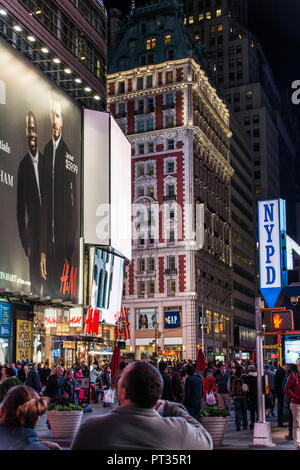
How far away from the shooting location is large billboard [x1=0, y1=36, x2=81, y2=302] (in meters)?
35.3

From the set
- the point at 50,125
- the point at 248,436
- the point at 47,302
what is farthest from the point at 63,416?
the point at 50,125

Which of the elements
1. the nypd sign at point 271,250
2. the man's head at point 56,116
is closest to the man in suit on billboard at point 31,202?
the man's head at point 56,116

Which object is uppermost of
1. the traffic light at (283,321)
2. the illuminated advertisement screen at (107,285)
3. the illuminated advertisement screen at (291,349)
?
the illuminated advertisement screen at (107,285)

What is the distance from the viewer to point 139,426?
4.43m

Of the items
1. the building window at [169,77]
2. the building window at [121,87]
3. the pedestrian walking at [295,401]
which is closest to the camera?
the pedestrian walking at [295,401]

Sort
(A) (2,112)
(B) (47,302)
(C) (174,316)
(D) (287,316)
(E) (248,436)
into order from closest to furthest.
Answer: (D) (287,316) → (E) (248,436) → (A) (2,112) → (B) (47,302) → (C) (174,316)

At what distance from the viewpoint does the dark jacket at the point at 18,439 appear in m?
4.79

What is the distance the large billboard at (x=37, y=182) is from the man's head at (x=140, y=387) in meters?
30.1

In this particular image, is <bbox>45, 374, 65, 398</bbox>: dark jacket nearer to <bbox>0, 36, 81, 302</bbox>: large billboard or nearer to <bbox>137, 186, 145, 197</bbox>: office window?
<bbox>0, 36, 81, 302</bbox>: large billboard

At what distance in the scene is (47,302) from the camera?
132 feet

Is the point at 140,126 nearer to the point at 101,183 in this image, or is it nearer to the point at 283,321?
the point at 101,183

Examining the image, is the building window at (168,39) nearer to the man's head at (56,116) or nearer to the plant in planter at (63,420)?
the man's head at (56,116)

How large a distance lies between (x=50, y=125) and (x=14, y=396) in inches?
1475
